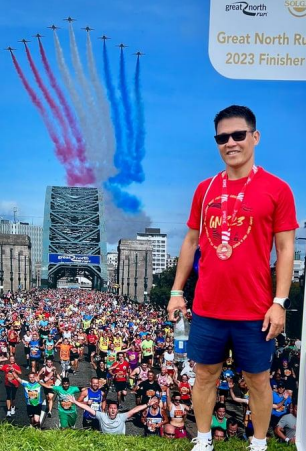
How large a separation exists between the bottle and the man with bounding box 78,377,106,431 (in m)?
0.75

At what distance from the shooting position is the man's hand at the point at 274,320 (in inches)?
102

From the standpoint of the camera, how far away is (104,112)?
165 inches

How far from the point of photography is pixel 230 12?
3668 mm

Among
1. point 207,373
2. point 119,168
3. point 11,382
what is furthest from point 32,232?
point 207,373

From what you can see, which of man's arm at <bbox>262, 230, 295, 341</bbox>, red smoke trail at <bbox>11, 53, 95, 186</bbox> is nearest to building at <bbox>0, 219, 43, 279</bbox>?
red smoke trail at <bbox>11, 53, 95, 186</bbox>

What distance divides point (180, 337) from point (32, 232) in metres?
1.64

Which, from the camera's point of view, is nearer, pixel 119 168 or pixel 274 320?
pixel 274 320

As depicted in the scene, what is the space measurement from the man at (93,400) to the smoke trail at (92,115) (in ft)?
6.19

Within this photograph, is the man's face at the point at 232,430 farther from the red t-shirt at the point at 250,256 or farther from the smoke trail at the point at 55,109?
the smoke trail at the point at 55,109

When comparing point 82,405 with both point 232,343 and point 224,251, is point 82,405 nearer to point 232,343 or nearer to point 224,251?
point 232,343

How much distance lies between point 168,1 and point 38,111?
4.76 feet

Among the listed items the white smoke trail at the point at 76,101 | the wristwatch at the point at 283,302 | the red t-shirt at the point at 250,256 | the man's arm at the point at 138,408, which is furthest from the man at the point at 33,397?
the wristwatch at the point at 283,302

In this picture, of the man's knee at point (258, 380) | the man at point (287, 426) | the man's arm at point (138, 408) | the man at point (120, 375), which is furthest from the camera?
the man at point (120, 375)

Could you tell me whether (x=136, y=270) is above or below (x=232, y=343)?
above
